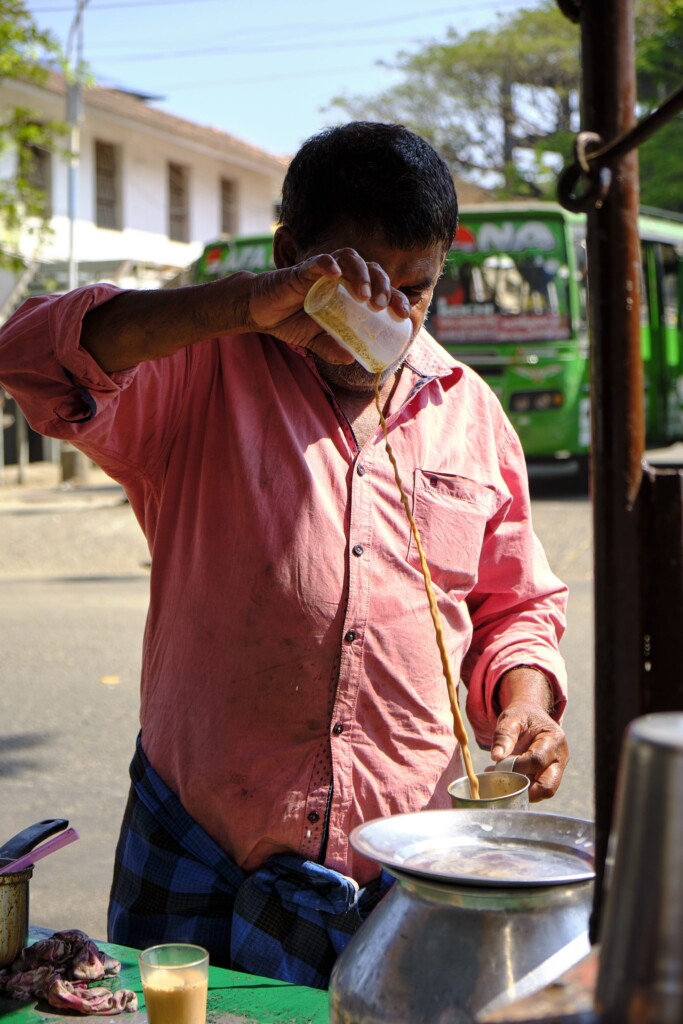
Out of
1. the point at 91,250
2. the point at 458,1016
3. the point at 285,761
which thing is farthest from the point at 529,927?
the point at 91,250

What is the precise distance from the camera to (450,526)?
6.24ft

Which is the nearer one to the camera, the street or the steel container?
the steel container

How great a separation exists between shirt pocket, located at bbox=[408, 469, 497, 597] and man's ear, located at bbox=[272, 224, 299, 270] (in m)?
0.40

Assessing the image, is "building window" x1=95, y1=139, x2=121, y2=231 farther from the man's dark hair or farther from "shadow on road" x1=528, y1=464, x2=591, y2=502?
the man's dark hair

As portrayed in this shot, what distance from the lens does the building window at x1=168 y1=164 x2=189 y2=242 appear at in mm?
22969

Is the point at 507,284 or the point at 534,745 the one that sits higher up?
the point at 507,284

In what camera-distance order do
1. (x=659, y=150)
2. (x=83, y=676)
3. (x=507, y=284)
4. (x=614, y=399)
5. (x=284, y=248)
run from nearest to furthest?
(x=614, y=399) < (x=284, y=248) < (x=83, y=676) < (x=507, y=284) < (x=659, y=150)

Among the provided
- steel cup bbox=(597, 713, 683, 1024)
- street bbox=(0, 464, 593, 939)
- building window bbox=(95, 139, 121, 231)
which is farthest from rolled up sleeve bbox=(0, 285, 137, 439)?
building window bbox=(95, 139, 121, 231)

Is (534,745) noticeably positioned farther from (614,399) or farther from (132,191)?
(132,191)

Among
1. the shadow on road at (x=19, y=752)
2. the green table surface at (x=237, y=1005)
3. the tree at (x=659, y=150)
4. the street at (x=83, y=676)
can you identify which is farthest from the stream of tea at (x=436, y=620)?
the tree at (x=659, y=150)

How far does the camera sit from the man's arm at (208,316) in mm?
1528

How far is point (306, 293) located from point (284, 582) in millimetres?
471

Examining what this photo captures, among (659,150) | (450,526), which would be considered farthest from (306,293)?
(659,150)

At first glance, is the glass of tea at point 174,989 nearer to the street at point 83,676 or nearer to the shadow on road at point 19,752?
the street at point 83,676
